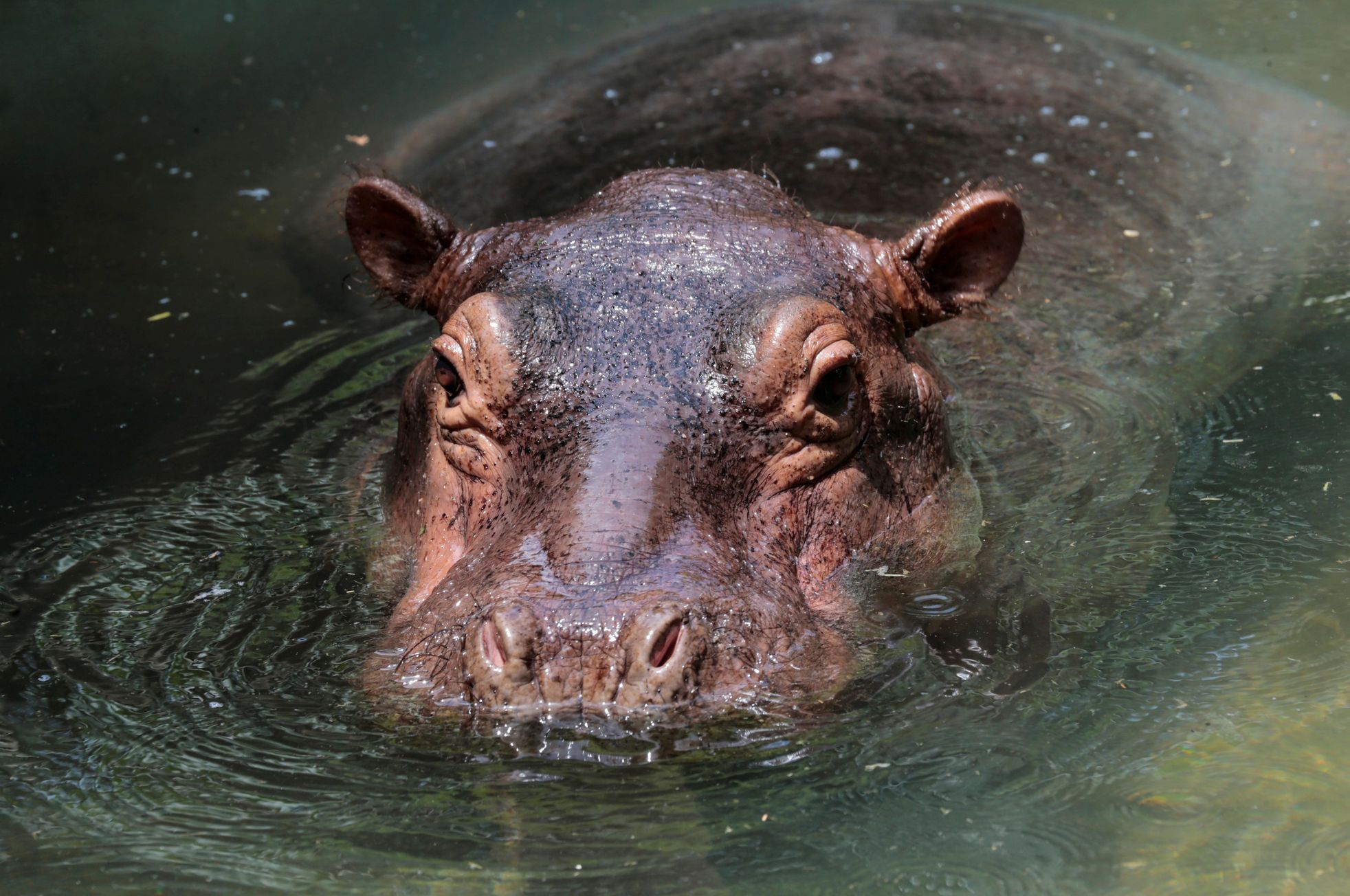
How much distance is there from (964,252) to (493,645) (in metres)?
3.10

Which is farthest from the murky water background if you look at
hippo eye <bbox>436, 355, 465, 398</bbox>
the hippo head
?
hippo eye <bbox>436, 355, 465, 398</bbox>

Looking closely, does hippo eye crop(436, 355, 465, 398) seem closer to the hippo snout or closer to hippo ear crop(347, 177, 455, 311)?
hippo ear crop(347, 177, 455, 311)

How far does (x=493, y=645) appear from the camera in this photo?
4.20 metres

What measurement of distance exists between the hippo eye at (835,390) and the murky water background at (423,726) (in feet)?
3.12

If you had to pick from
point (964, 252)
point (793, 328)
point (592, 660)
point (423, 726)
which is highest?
point (793, 328)

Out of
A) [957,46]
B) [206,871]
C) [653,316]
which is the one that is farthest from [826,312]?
[957,46]

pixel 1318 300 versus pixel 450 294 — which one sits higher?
pixel 450 294

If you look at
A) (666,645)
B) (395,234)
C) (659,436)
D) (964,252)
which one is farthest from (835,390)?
(395,234)

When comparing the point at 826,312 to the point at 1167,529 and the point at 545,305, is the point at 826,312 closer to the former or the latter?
the point at 545,305

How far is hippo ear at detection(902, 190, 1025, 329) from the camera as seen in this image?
6.20 meters

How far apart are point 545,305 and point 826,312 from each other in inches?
39.1

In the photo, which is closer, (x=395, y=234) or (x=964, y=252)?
(x=964, y=252)

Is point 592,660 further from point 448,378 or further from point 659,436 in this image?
point 448,378

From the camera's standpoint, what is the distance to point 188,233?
9891mm
